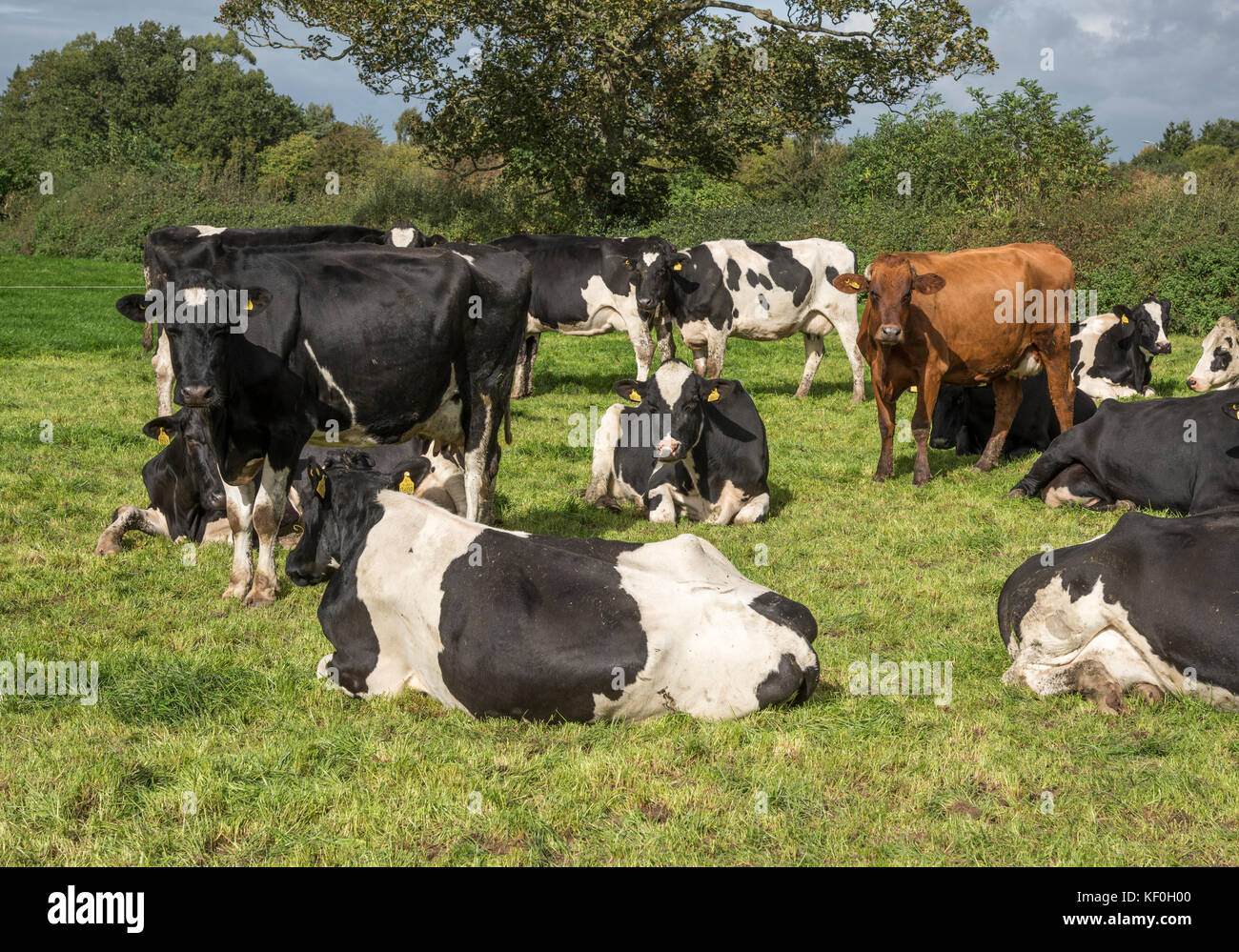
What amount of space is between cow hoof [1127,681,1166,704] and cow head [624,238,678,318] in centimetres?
1175

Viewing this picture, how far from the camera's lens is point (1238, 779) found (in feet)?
16.2

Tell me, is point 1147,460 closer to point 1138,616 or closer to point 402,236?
point 1138,616

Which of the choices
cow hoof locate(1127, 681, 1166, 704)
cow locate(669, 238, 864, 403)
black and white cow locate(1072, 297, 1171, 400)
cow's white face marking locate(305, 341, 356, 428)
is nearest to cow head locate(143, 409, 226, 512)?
cow's white face marking locate(305, 341, 356, 428)

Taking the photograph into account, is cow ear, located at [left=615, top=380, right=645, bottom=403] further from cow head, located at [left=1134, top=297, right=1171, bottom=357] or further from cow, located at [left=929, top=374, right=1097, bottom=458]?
cow head, located at [left=1134, top=297, right=1171, bottom=357]

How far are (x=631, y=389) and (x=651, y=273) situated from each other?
644 cm

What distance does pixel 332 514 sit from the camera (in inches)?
267

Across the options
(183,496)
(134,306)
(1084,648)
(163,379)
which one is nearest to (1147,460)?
(1084,648)

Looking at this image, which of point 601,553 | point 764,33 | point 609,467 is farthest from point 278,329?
point 764,33

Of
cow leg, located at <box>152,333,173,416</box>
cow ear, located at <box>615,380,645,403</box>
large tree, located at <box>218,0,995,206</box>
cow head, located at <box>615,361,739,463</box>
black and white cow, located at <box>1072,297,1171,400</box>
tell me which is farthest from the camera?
large tree, located at <box>218,0,995,206</box>

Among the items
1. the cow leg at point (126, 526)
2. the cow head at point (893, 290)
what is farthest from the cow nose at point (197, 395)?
the cow head at point (893, 290)

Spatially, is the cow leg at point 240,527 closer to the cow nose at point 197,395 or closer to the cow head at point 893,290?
the cow nose at point 197,395

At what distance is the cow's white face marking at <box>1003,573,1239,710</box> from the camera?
18.9 ft

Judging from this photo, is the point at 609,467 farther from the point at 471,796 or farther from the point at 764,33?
the point at 764,33
